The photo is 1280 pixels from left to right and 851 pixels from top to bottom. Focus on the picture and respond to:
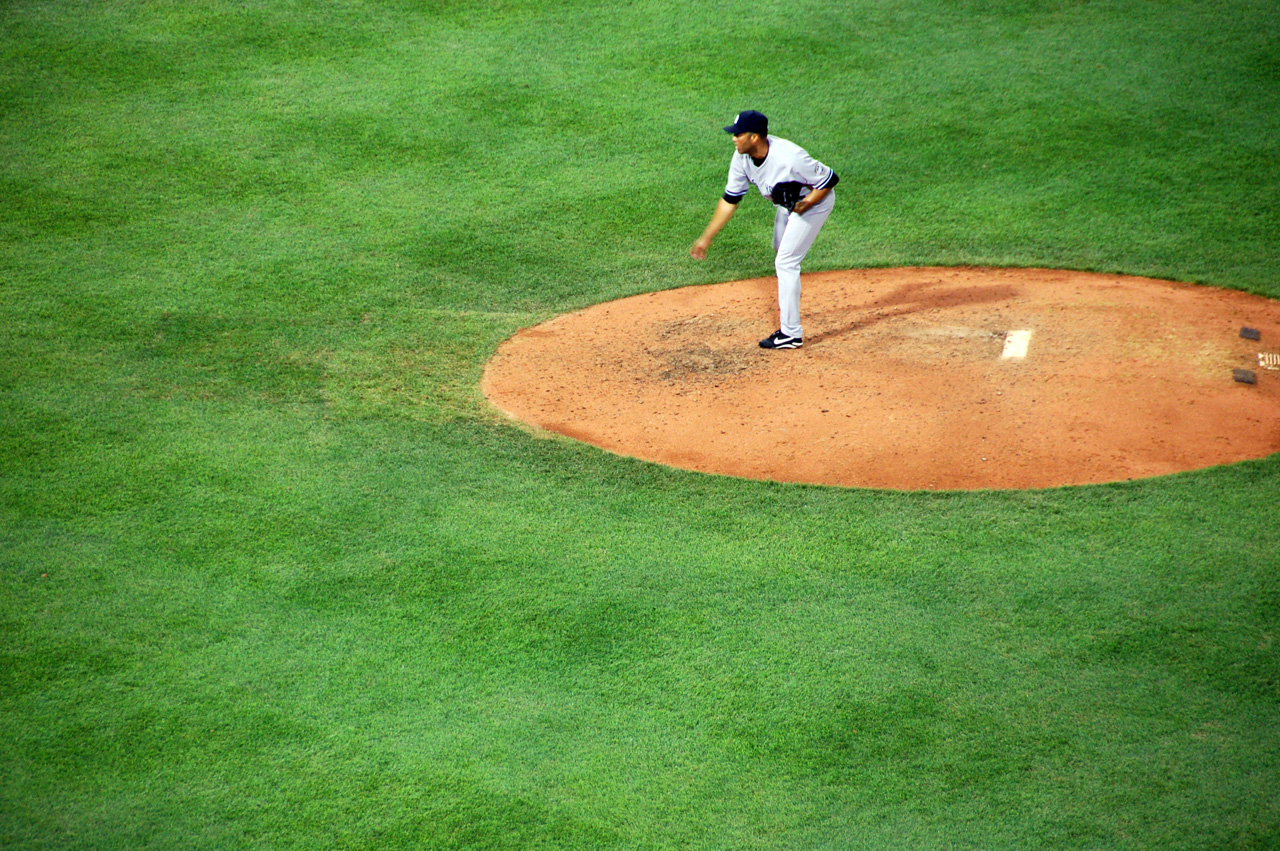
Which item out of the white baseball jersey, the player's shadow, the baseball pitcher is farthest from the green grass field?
the white baseball jersey

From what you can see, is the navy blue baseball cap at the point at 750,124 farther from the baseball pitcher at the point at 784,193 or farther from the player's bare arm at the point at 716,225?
the player's bare arm at the point at 716,225

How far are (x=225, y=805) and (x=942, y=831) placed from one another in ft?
8.99

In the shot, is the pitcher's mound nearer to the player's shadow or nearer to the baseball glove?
the player's shadow

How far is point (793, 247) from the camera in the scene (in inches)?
305

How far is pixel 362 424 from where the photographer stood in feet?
23.1

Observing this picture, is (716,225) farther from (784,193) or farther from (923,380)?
(923,380)

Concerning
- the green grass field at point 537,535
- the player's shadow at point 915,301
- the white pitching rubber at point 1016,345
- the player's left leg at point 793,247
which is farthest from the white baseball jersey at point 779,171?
the green grass field at point 537,535

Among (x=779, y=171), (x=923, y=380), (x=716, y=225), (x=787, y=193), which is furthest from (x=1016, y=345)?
(x=716, y=225)

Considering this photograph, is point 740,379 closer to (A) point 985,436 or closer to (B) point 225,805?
(A) point 985,436

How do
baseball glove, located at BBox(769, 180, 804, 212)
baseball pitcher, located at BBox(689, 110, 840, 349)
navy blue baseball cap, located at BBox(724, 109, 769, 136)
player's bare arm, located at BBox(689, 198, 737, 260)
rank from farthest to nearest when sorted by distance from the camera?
player's bare arm, located at BBox(689, 198, 737, 260) < baseball glove, located at BBox(769, 180, 804, 212) < baseball pitcher, located at BBox(689, 110, 840, 349) < navy blue baseball cap, located at BBox(724, 109, 769, 136)

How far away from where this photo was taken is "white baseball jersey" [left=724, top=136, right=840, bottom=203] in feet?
24.4

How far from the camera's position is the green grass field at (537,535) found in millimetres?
4188

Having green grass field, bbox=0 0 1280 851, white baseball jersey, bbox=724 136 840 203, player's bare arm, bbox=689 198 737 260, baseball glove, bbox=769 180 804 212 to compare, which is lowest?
green grass field, bbox=0 0 1280 851

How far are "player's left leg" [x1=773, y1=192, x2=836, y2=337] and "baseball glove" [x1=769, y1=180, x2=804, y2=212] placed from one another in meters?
0.08
